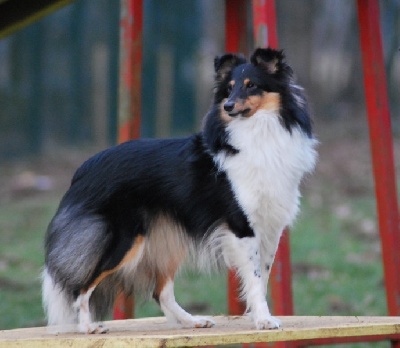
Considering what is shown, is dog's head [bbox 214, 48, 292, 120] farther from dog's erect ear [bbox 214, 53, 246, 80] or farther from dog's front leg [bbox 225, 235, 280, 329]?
dog's front leg [bbox 225, 235, 280, 329]

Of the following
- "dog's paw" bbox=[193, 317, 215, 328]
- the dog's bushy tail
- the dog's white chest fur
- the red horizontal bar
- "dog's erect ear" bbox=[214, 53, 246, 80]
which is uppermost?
"dog's erect ear" bbox=[214, 53, 246, 80]

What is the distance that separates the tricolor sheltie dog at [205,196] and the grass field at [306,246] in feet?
1.65

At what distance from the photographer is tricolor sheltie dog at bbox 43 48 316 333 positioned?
434cm

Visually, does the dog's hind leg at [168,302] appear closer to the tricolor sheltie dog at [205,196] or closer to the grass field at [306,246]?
the grass field at [306,246]

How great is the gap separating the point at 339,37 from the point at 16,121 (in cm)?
768

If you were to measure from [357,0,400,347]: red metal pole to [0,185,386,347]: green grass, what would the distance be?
1.87m

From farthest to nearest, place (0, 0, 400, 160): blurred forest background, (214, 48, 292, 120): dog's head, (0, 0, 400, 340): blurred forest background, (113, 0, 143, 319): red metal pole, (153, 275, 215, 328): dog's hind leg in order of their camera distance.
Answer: (0, 0, 400, 160): blurred forest background < (0, 0, 400, 340): blurred forest background < (113, 0, 143, 319): red metal pole < (153, 275, 215, 328): dog's hind leg < (214, 48, 292, 120): dog's head

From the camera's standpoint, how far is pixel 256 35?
4.78 m

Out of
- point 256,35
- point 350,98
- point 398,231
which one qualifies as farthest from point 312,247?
point 350,98

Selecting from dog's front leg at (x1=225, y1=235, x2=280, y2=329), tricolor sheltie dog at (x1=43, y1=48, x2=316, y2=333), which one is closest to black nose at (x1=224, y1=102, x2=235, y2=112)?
tricolor sheltie dog at (x1=43, y1=48, x2=316, y2=333)

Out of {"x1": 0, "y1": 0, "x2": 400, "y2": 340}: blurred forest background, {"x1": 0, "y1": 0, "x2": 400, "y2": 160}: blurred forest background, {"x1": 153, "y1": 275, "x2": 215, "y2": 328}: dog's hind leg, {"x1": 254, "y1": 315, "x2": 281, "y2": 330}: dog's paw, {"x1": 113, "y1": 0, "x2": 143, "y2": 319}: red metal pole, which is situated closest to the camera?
{"x1": 254, "y1": 315, "x2": 281, "y2": 330}: dog's paw

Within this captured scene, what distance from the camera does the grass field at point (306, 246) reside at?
812cm

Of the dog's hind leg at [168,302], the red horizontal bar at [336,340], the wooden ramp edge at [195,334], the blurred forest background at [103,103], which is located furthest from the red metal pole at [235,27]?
the blurred forest background at [103,103]

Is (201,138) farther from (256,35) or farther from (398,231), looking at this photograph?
(398,231)
